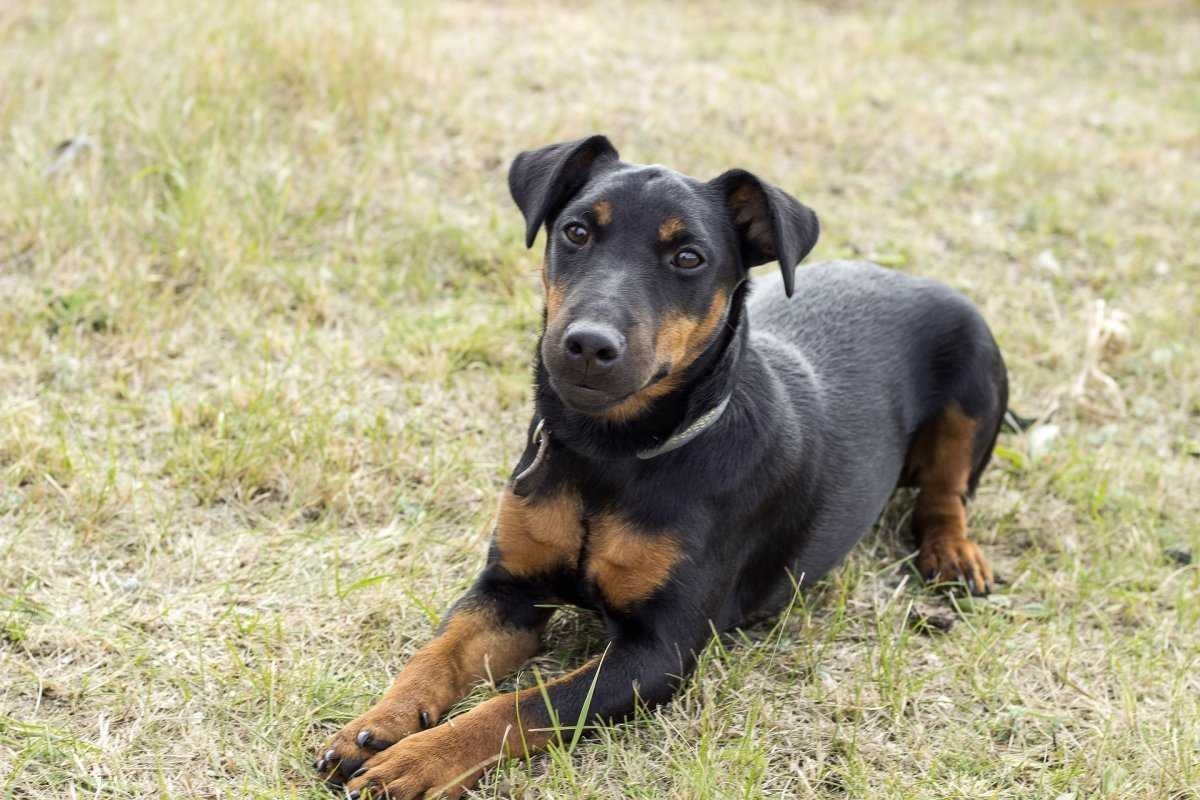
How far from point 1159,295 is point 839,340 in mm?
3140

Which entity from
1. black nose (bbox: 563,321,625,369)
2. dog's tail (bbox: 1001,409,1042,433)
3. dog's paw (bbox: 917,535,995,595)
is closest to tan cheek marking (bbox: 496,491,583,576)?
black nose (bbox: 563,321,625,369)

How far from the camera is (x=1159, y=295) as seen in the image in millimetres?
6793

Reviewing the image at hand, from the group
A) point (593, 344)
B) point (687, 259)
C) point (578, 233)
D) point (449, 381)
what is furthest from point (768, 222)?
point (449, 381)

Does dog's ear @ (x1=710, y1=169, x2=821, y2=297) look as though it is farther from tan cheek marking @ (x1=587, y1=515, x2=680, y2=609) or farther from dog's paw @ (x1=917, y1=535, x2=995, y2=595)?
dog's paw @ (x1=917, y1=535, x2=995, y2=595)

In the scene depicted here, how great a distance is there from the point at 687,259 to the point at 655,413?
449 millimetres

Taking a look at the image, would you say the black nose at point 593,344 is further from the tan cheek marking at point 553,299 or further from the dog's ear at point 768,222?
the dog's ear at point 768,222

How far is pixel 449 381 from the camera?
17.6 feet

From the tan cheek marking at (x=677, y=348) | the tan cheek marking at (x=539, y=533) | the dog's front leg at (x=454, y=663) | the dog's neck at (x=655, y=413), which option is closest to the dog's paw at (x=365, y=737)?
the dog's front leg at (x=454, y=663)

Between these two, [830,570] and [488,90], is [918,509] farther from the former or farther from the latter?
[488,90]

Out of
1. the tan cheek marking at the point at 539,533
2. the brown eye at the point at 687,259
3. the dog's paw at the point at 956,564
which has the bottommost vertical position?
the dog's paw at the point at 956,564

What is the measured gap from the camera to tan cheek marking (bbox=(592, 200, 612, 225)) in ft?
11.7

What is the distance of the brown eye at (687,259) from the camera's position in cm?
357

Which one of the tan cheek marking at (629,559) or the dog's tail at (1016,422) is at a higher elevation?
the tan cheek marking at (629,559)

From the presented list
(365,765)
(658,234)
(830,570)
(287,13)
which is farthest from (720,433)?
(287,13)
